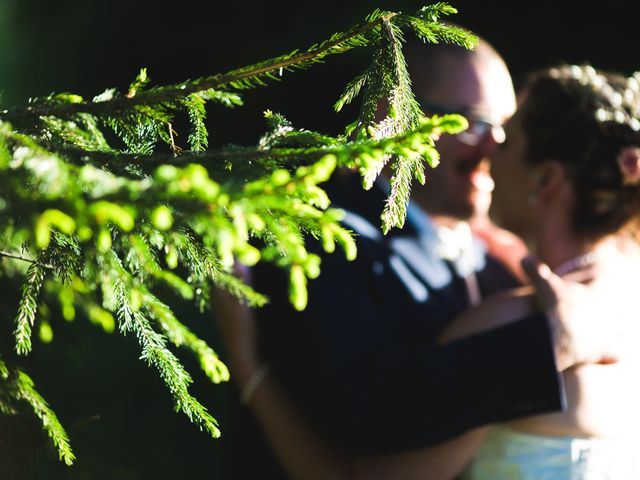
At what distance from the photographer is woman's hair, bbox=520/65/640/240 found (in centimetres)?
271

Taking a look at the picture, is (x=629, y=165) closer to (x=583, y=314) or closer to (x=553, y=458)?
(x=583, y=314)

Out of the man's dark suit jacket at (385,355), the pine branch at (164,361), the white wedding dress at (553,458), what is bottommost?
the white wedding dress at (553,458)

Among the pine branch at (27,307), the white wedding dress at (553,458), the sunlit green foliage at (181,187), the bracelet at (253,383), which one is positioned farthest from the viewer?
the bracelet at (253,383)

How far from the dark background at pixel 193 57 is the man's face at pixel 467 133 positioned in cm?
94

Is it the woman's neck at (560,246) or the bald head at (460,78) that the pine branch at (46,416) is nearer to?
the woman's neck at (560,246)

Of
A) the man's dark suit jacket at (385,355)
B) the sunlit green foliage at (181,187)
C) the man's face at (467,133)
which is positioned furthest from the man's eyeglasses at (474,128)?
the sunlit green foliage at (181,187)

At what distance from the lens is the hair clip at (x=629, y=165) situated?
8.77 feet

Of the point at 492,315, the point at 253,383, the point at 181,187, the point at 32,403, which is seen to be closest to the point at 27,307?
the point at 32,403

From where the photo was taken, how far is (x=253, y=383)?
318 centimetres

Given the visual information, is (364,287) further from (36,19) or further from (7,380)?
(36,19)

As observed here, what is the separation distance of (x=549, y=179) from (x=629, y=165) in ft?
1.12

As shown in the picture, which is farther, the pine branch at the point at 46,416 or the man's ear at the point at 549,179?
the man's ear at the point at 549,179

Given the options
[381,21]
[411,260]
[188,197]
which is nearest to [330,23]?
[411,260]

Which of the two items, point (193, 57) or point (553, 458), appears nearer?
point (553, 458)
